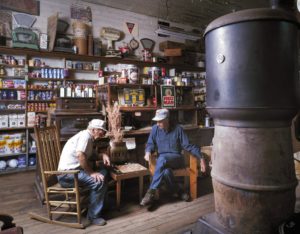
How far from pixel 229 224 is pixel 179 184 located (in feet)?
5.86

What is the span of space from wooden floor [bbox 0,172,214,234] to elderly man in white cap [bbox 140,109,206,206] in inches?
11.2

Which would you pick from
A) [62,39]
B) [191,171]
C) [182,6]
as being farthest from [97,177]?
[182,6]

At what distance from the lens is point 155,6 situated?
5.77 meters

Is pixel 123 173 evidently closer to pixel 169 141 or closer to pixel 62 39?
pixel 169 141

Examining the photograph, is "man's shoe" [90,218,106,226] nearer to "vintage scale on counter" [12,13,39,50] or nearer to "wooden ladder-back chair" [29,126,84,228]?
"wooden ladder-back chair" [29,126,84,228]

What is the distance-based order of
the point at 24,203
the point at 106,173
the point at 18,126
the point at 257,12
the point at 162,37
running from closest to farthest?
1. the point at 257,12
2. the point at 106,173
3. the point at 24,203
4. the point at 18,126
5. the point at 162,37

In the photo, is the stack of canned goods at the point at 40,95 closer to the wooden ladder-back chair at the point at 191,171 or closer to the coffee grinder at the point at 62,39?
the coffee grinder at the point at 62,39

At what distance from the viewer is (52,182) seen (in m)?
2.80

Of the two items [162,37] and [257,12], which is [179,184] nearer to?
[257,12]

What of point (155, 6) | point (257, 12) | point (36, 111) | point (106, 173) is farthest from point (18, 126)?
point (257, 12)

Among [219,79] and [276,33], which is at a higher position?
[276,33]

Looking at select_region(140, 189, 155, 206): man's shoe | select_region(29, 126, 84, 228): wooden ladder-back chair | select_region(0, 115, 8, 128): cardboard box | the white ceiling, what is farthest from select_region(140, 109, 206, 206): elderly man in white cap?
the white ceiling

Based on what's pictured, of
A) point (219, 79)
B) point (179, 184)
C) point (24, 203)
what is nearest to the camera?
point (219, 79)

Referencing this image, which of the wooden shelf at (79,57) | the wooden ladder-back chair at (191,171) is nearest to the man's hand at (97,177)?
the wooden ladder-back chair at (191,171)
